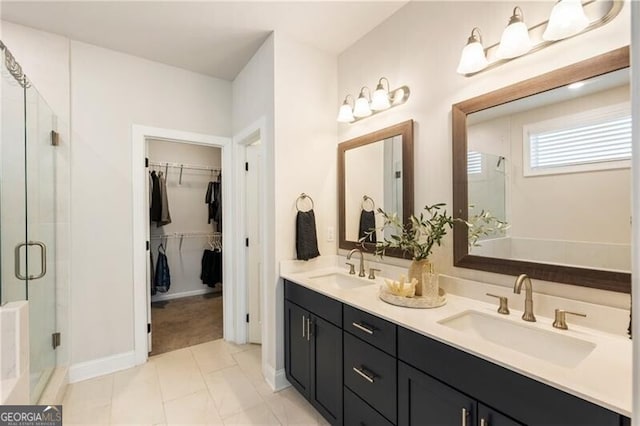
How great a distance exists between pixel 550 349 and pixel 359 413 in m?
0.96

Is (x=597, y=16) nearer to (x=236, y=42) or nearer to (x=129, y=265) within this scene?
(x=236, y=42)

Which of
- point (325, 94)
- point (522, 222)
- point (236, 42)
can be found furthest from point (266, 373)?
point (236, 42)

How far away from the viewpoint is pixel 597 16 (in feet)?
3.84

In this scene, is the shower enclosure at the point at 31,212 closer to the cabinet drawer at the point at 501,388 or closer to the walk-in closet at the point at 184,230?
the walk-in closet at the point at 184,230

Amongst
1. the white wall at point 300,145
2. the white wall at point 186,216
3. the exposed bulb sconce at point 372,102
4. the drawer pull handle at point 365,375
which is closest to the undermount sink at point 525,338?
the drawer pull handle at point 365,375

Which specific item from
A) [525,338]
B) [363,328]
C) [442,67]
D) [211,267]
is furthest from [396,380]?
[211,267]

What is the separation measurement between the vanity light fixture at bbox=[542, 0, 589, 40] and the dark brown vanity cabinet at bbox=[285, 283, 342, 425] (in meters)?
1.63

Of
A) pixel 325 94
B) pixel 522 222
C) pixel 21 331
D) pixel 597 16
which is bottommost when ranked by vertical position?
pixel 21 331

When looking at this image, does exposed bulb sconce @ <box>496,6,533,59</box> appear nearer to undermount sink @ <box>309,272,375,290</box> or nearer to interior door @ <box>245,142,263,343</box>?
undermount sink @ <box>309,272,375,290</box>

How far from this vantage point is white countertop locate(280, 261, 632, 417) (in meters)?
0.81

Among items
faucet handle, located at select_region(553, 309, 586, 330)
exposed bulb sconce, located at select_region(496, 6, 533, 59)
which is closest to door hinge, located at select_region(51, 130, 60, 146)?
exposed bulb sconce, located at select_region(496, 6, 533, 59)

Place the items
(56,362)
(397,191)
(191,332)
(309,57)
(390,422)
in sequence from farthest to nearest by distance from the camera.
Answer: (191,332) → (309,57) → (56,362) → (397,191) → (390,422)

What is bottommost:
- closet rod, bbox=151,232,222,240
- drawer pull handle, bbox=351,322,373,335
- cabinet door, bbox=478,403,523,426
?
cabinet door, bbox=478,403,523,426

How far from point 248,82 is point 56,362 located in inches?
109
